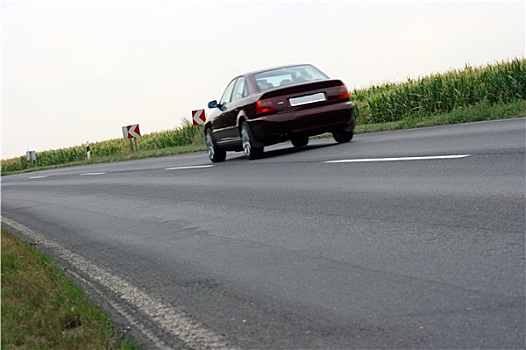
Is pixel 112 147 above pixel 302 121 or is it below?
below

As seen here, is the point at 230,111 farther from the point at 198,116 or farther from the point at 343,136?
the point at 198,116

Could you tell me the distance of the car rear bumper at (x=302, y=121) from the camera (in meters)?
17.8

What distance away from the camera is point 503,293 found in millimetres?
5250

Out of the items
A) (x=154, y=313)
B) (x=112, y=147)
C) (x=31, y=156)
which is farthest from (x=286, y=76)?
(x=31, y=156)

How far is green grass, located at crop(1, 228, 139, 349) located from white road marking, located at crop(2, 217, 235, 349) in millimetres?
214

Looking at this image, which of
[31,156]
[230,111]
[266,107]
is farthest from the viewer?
[31,156]

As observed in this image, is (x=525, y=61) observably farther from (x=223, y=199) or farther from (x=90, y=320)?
(x=90, y=320)

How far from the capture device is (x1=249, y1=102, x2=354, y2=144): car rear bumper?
1784cm

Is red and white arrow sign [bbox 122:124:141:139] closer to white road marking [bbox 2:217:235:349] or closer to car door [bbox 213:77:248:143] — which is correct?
car door [bbox 213:77:248:143]

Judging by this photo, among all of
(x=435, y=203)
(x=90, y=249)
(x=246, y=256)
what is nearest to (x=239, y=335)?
(x=246, y=256)

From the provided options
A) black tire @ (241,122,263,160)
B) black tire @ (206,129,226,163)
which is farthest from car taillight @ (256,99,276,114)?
black tire @ (206,129,226,163)

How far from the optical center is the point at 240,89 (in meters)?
19.5

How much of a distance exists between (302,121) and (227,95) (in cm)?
320

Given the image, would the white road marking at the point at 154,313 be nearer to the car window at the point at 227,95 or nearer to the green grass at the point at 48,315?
the green grass at the point at 48,315
